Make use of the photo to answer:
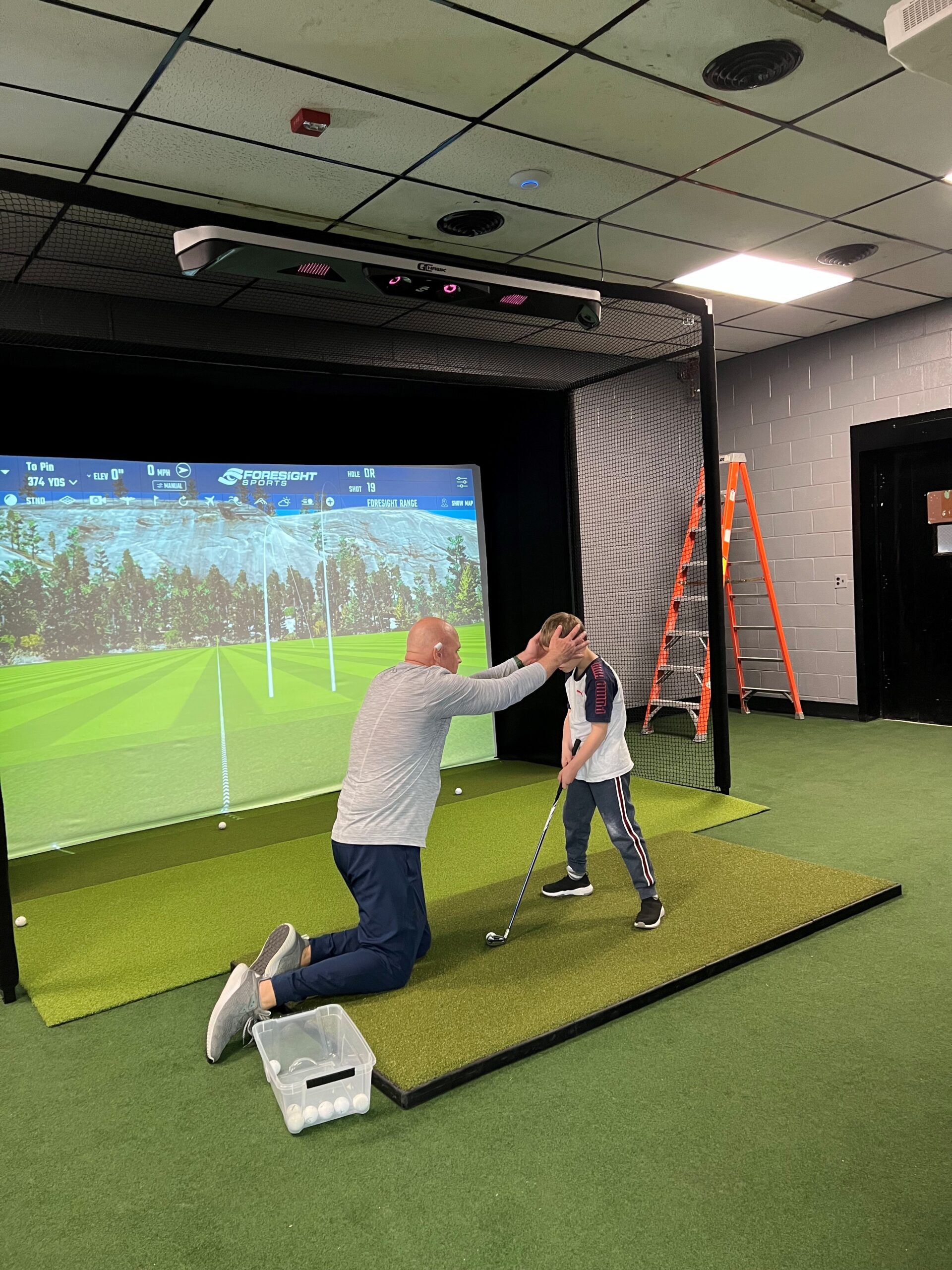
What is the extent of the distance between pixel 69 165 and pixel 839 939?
13.0 feet

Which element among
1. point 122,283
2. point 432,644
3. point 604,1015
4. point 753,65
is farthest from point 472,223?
point 604,1015

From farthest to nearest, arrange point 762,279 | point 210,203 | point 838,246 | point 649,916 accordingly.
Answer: point 762,279 → point 838,246 → point 210,203 → point 649,916

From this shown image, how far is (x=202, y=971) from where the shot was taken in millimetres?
3080

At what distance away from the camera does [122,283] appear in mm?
4523

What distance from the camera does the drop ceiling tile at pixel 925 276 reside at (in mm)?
5277

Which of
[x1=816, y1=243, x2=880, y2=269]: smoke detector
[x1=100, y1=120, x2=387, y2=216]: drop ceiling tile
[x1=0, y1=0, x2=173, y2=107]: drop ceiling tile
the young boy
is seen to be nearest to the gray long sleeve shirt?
the young boy

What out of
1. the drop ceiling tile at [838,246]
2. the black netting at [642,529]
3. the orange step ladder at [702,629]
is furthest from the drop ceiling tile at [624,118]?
the orange step ladder at [702,629]

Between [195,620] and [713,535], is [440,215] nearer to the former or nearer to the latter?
[713,535]

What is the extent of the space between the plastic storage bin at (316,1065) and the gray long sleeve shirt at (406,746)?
50 centimetres

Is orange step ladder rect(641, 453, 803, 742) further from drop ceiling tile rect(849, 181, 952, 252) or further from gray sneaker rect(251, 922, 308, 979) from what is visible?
gray sneaker rect(251, 922, 308, 979)

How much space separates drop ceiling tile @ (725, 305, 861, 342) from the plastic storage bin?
5.25 m

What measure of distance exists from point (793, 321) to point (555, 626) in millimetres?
4314

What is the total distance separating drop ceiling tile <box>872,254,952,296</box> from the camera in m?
5.28

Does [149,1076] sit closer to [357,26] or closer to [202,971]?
[202,971]
